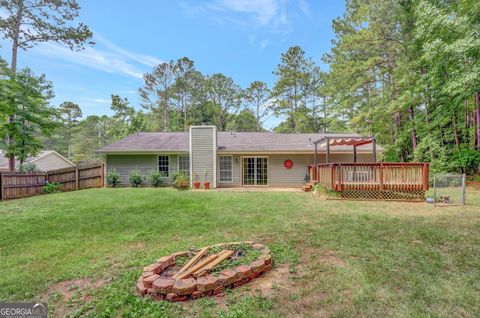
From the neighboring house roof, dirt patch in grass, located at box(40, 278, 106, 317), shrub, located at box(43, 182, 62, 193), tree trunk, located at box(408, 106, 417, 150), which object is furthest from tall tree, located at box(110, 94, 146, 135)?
dirt patch in grass, located at box(40, 278, 106, 317)

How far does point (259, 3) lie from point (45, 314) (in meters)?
12.1

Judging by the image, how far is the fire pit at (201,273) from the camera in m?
2.56

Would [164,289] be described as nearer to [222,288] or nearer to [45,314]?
[222,288]

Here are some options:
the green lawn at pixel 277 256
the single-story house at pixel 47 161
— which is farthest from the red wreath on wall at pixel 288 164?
the single-story house at pixel 47 161

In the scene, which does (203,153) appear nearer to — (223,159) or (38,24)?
(223,159)

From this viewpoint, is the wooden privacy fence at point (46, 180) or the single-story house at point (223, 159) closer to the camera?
the wooden privacy fence at point (46, 180)

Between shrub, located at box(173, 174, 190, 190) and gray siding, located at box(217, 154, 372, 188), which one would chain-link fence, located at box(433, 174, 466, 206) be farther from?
shrub, located at box(173, 174, 190, 190)

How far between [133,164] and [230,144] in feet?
18.4

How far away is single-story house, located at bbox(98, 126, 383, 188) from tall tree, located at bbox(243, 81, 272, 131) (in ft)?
52.7

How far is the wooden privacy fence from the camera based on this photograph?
9.65 m

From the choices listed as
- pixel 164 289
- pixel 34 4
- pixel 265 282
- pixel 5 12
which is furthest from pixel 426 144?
pixel 5 12

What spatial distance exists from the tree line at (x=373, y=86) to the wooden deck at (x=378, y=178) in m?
5.32

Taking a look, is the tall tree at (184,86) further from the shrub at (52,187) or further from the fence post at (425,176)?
the fence post at (425,176)

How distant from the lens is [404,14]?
552 inches
